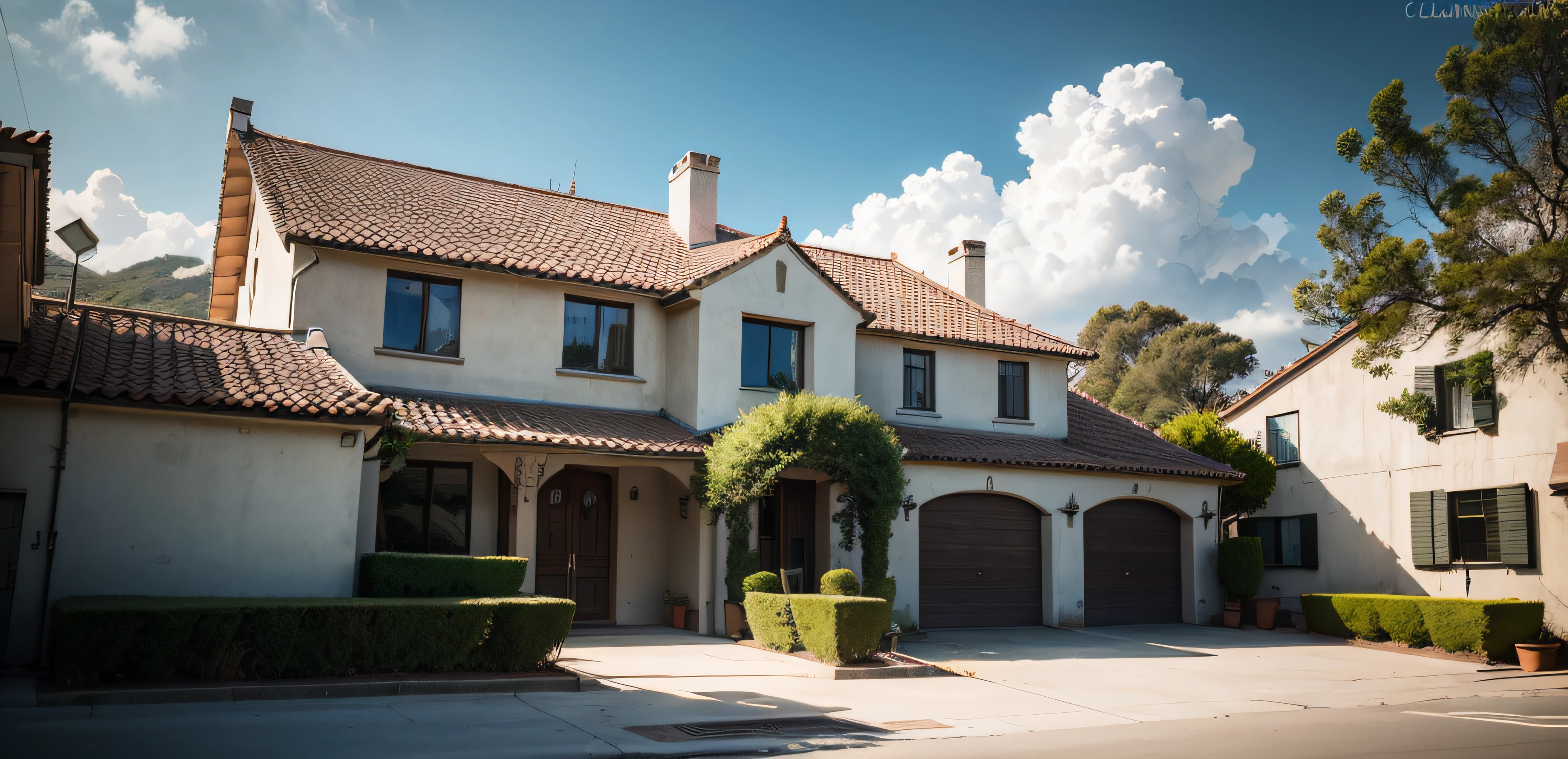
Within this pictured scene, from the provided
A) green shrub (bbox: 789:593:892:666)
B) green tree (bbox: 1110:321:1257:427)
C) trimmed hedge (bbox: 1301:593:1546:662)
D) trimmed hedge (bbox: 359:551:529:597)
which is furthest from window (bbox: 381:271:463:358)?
green tree (bbox: 1110:321:1257:427)

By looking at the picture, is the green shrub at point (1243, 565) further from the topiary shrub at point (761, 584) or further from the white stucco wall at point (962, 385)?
the topiary shrub at point (761, 584)

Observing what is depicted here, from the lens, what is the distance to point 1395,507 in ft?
71.6

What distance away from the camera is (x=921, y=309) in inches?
894

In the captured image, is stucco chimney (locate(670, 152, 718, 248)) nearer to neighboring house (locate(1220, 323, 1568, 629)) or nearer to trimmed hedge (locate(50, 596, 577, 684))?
trimmed hedge (locate(50, 596, 577, 684))

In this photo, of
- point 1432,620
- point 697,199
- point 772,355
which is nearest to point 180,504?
point 772,355

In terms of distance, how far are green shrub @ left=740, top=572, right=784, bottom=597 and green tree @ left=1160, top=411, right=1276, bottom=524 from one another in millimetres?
12852

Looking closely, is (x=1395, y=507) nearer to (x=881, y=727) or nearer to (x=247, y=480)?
(x=881, y=727)

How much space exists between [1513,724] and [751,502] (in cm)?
1038

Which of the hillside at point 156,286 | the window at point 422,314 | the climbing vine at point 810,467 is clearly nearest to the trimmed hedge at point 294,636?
the climbing vine at point 810,467

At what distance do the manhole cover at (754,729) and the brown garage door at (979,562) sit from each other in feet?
32.2

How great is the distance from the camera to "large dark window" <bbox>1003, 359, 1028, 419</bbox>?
899 inches

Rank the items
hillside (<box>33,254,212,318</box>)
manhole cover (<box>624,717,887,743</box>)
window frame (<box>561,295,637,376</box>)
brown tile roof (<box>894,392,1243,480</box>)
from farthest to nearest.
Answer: hillside (<box>33,254,212,318</box>), brown tile roof (<box>894,392,1243,480</box>), window frame (<box>561,295,637,376</box>), manhole cover (<box>624,717,887,743</box>)

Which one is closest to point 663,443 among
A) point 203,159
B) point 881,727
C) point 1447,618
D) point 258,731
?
point 881,727

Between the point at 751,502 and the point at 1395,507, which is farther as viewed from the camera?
the point at 1395,507
